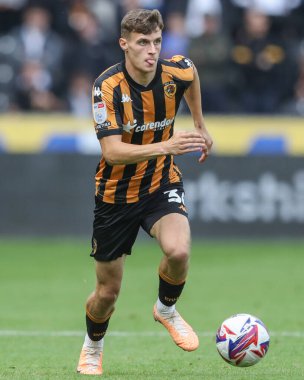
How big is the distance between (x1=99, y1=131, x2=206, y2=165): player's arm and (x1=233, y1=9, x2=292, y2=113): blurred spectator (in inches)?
393

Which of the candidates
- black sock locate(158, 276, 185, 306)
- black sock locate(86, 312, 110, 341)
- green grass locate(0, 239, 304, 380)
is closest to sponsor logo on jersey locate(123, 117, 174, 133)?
black sock locate(158, 276, 185, 306)

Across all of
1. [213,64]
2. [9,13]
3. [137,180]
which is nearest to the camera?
[137,180]

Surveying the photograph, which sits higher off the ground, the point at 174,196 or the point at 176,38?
the point at 174,196

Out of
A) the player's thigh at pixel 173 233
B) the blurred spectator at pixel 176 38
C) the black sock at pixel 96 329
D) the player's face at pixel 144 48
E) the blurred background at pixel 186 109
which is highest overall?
the player's face at pixel 144 48

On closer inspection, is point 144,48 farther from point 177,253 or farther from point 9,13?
point 9,13

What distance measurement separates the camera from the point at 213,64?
1667 cm

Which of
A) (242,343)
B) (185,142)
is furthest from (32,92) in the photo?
(242,343)

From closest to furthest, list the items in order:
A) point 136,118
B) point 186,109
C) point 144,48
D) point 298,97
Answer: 1. point 144,48
2. point 136,118
3. point 186,109
4. point 298,97

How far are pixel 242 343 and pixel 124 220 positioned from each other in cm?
118

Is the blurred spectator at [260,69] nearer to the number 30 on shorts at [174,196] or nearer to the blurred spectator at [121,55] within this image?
the blurred spectator at [121,55]

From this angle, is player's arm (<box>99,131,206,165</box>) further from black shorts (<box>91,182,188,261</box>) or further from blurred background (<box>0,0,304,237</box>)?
blurred background (<box>0,0,304,237</box>)

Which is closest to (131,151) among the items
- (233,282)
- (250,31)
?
(233,282)

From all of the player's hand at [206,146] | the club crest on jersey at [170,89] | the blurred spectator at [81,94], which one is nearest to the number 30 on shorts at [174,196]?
the player's hand at [206,146]

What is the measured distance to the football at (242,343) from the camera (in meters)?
6.68
